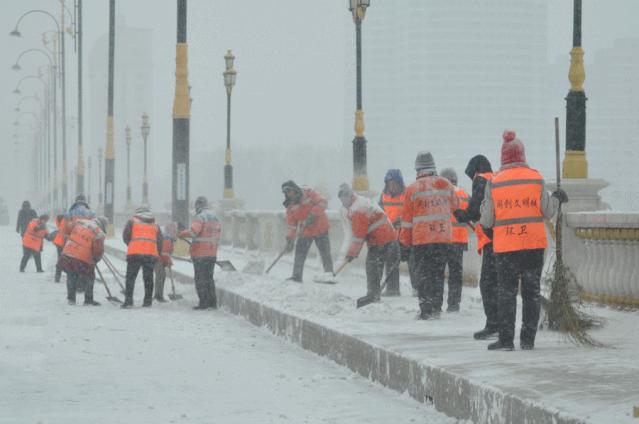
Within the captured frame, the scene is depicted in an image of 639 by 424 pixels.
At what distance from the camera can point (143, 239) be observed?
1630 cm

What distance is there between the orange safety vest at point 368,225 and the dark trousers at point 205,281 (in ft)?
9.81

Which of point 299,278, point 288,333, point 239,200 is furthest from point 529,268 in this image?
point 239,200

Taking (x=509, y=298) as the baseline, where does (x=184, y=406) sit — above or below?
below

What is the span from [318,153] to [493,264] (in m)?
173

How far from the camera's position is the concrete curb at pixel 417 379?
6707 millimetres

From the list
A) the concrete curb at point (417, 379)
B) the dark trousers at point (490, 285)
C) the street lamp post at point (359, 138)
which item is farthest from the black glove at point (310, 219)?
the dark trousers at point (490, 285)

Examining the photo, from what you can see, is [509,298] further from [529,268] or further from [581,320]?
[581,320]

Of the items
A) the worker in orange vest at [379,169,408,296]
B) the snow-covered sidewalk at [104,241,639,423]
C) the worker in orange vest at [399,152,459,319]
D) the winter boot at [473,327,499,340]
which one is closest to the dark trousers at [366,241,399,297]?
the worker in orange vest at [379,169,408,296]

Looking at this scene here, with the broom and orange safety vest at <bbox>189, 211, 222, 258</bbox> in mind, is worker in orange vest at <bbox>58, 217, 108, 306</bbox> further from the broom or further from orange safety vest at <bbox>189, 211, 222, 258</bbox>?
the broom

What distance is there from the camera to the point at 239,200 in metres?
41.6

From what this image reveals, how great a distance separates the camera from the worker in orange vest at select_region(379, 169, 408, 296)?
1511 cm

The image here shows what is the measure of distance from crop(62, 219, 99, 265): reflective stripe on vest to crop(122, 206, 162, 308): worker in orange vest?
2.37 feet

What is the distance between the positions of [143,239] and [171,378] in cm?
690

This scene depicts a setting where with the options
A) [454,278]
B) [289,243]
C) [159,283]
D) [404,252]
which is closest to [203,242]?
[159,283]
